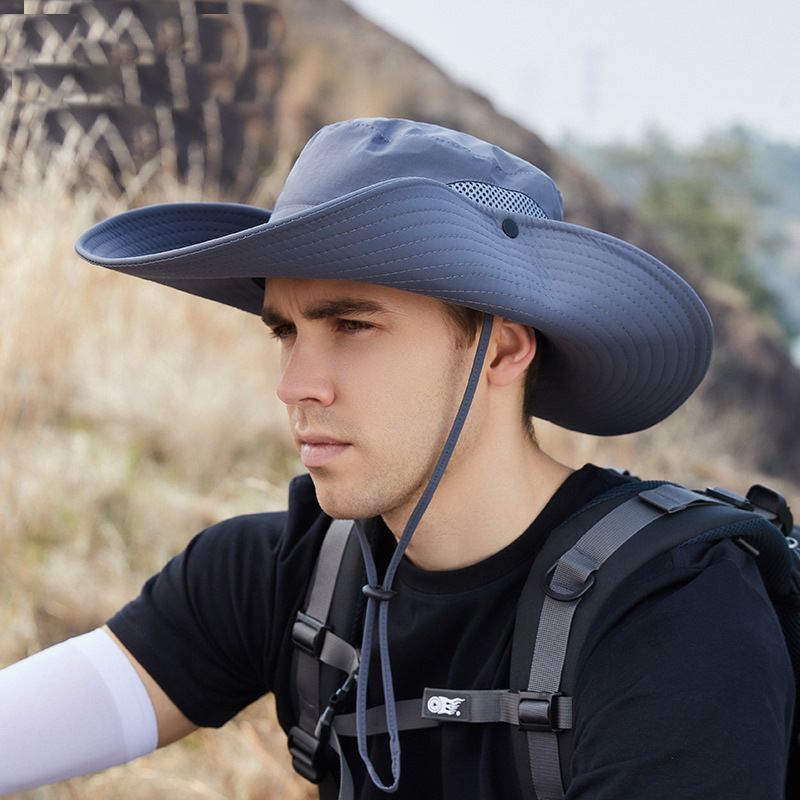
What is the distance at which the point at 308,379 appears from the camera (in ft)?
5.66

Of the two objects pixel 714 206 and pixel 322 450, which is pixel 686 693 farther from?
pixel 714 206

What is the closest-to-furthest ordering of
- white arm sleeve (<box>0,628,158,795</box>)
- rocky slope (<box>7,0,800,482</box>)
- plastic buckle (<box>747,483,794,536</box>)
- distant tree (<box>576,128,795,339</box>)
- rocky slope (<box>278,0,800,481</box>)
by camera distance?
plastic buckle (<box>747,483,794,536</box>) < white arm sleeve (<box>0,628,158,795</box>) < rocky slope (<box>7,0,800,482</box>) < rocky slope (<box>278,0,800,481</box>) < distant tree (<box>576,128,795,339</box>)

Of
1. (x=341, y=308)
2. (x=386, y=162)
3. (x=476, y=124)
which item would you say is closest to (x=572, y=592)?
(x=341, y=308)

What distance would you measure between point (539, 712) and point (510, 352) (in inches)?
23.5

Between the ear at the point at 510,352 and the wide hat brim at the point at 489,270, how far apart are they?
4 cm

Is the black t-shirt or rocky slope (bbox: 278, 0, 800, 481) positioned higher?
rocky slope (bbox: 278, 0, 800, 481)

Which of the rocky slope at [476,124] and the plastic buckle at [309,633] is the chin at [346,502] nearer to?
the plastic buckle at [309,633]

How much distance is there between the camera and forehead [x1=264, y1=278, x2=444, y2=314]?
1.71 m

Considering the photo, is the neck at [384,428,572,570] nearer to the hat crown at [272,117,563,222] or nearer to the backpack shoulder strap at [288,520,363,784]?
the backpack shoulder strap at [288,520,363,784]

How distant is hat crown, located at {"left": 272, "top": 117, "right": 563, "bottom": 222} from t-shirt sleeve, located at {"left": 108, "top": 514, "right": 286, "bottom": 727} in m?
→ 0.61

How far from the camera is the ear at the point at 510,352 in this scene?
6.11ft

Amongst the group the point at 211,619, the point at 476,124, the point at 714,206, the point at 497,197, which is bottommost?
the point at 211,619

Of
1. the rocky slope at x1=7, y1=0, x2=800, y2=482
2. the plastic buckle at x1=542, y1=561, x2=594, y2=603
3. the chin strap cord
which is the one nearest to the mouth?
the chin strap cord

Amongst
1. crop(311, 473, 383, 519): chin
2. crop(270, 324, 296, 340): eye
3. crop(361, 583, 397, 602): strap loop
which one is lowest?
crop(361, 583, 397, 602): strap loop
